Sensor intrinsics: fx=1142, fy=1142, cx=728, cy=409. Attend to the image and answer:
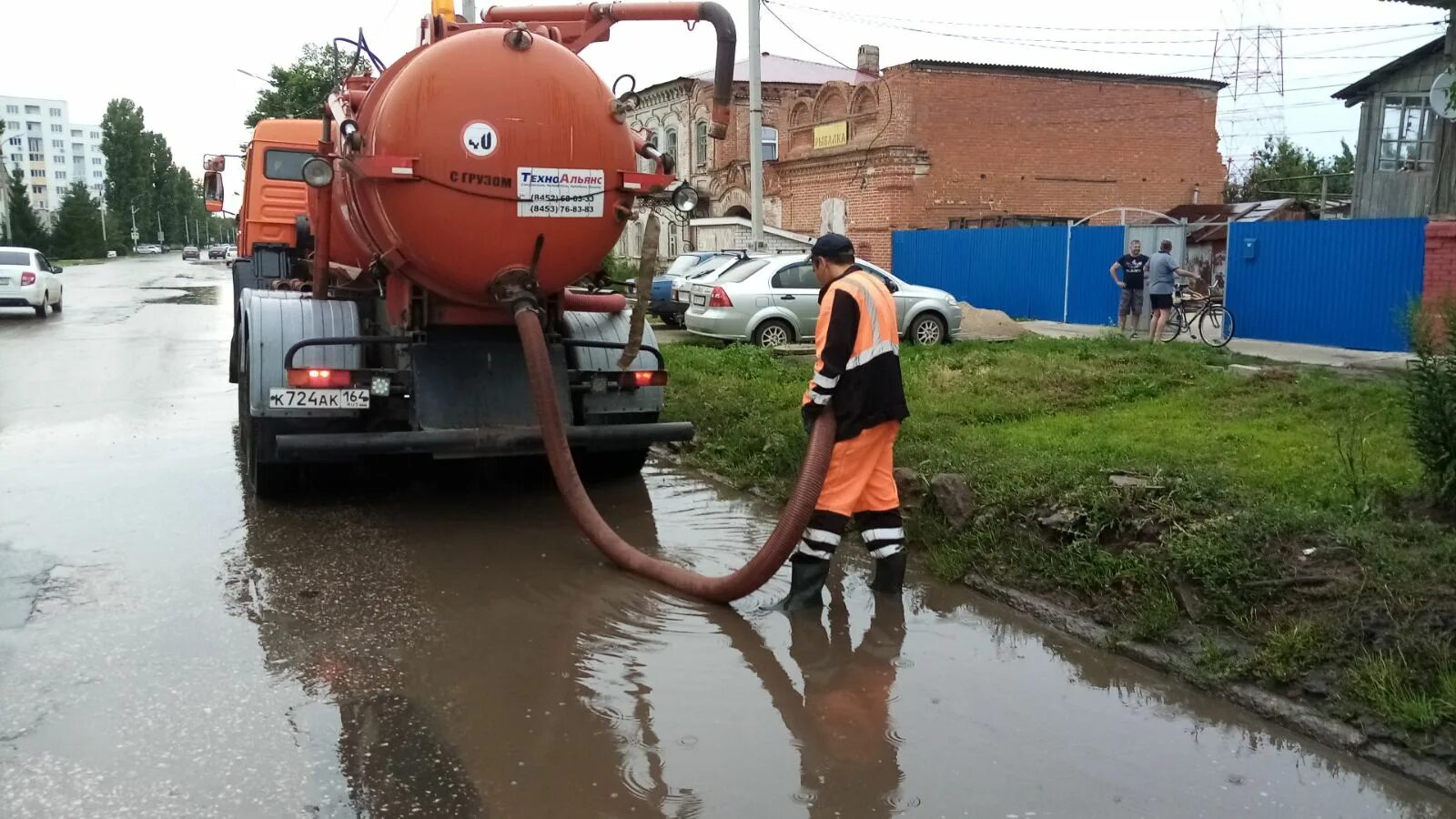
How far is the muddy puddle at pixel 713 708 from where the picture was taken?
11.3 feet

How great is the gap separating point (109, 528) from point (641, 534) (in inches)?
117

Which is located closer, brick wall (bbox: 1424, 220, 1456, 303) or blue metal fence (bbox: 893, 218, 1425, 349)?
brick wall (bbox: 1424, 220, 1456, 303)

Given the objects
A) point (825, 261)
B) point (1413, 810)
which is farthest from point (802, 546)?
point (1413, 810)

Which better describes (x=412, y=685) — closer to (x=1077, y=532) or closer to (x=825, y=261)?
(x=825, y=261)

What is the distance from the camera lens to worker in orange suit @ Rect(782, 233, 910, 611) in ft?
16.4

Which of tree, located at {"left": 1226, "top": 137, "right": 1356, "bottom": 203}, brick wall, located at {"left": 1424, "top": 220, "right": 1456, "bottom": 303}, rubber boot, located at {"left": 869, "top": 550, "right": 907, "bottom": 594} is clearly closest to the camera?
rubber boot, located at {"left": 869, "top": 550, "right": 907, "bottom": 594}

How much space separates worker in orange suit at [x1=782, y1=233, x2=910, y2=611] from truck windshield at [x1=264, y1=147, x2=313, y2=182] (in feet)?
26.1

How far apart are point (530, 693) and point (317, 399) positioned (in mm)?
2739

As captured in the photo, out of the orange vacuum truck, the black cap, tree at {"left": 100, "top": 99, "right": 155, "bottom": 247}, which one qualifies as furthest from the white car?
tree at {"left": 100, "top": 99, "right": 155, "bottom": 247}

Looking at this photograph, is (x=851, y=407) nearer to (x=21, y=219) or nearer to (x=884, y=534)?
(x=884, y=534)

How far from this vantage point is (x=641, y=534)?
6.48 metres

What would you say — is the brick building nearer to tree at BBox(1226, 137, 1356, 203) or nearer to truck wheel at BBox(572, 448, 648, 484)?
tree at BBox(1226, 137, 1356, 203)

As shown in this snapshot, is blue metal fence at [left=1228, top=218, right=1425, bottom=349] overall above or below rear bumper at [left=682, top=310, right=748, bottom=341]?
above

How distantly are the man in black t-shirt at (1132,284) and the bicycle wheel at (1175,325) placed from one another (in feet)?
1.49
